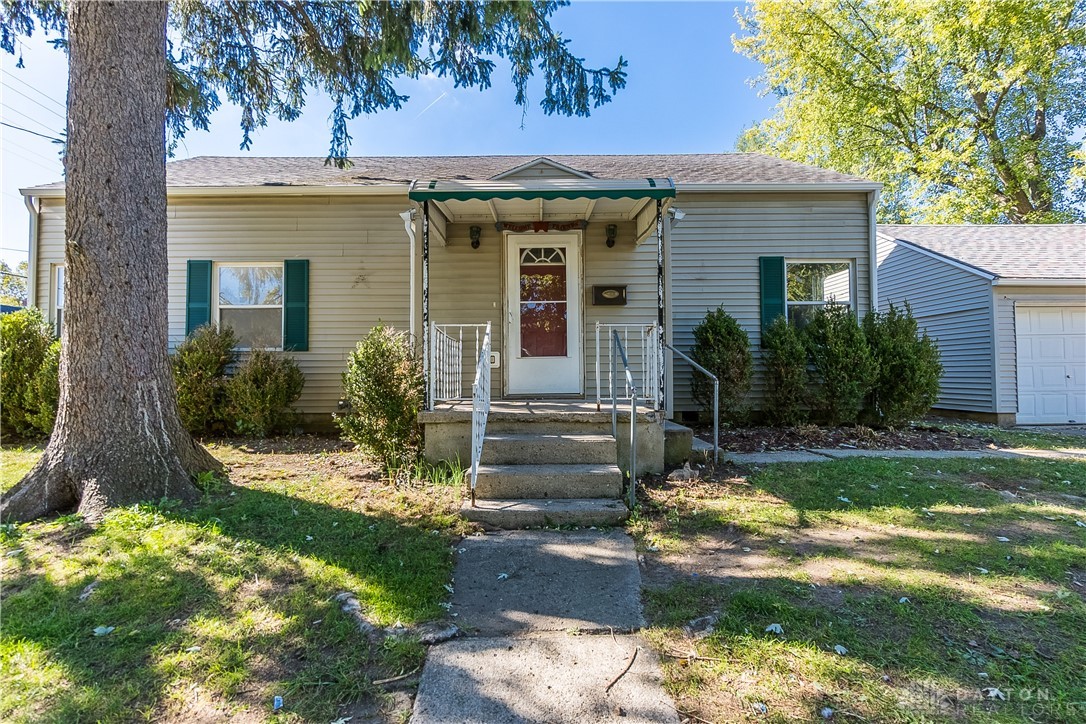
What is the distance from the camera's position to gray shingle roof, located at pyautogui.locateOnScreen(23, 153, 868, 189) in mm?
7043

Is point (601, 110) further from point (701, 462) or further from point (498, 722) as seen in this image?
point (498, 722)

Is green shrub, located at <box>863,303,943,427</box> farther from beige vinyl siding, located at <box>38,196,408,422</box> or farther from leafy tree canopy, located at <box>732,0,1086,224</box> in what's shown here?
leafy tree canopy, located at <box>732,0,1086,224</box>

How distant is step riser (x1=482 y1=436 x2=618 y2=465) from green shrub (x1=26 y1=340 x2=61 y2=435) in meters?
5.62

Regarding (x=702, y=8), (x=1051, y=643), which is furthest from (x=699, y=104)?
(x=1051, y=643)

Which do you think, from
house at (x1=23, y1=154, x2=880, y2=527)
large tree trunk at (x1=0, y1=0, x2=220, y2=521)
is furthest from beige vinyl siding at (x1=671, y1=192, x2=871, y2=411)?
large tree trunk at (x1=0, y1=0, x2=220, y2=521)

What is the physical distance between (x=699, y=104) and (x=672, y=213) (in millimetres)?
8838

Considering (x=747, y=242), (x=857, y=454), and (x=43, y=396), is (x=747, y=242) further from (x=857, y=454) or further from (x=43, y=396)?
(x=43, y=396)

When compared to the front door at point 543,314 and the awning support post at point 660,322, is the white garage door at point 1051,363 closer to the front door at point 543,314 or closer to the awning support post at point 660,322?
the awning support post at point 660,322

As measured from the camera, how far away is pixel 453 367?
19.2 ft

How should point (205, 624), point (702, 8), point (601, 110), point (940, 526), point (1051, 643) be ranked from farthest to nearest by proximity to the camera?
point (702, 8), point (601, 110), point (940, 526), point (205, 624), point (1051, 643)

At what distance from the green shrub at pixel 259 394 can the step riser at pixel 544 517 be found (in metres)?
4.03

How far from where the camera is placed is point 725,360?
6.16 m

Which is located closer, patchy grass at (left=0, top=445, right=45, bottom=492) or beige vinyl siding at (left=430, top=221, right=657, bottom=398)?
patchy grass at (left=0, top=445, right=45, bottom=492)

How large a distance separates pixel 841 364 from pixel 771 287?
154cm
